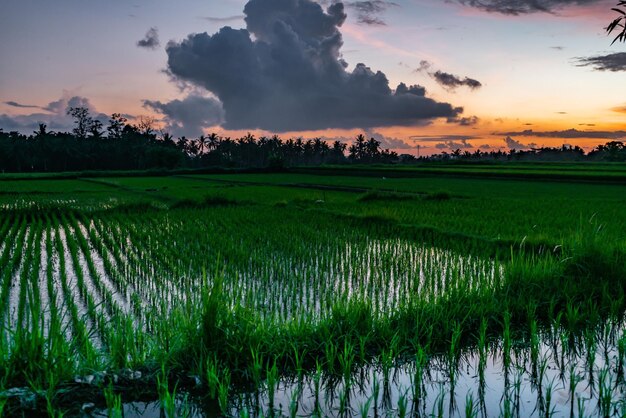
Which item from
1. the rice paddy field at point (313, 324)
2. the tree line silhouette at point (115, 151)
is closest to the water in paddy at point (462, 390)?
the rice paddy field at point (313, 324)

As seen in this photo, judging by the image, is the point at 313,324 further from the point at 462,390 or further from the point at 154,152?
the point at 154,152

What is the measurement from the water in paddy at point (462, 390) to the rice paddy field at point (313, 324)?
14 millimetres

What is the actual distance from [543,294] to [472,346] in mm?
1495

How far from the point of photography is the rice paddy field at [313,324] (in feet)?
9.48

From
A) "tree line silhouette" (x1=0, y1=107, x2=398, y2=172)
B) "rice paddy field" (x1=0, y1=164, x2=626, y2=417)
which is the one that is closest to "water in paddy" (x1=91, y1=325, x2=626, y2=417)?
"rice paddy field" (x1=0, y1=164, x2=626, y2=417)

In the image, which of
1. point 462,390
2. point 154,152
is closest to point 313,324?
point 462,390

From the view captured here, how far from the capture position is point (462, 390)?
3092mm

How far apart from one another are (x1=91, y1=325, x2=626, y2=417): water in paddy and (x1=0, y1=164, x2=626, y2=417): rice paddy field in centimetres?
1

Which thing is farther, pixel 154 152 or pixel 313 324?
pixel 154 152

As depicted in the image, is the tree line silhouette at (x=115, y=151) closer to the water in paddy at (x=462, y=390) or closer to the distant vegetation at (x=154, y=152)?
the distant vegetation at (x=154, y=152)

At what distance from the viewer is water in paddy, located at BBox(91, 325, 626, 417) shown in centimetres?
279

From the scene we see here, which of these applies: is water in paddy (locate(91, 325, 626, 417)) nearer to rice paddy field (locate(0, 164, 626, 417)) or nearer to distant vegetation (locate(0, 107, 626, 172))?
rice paddy field (locate(0, 164, 626, 417))

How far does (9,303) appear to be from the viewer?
5.18 metres

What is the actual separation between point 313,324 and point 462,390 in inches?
52.4
